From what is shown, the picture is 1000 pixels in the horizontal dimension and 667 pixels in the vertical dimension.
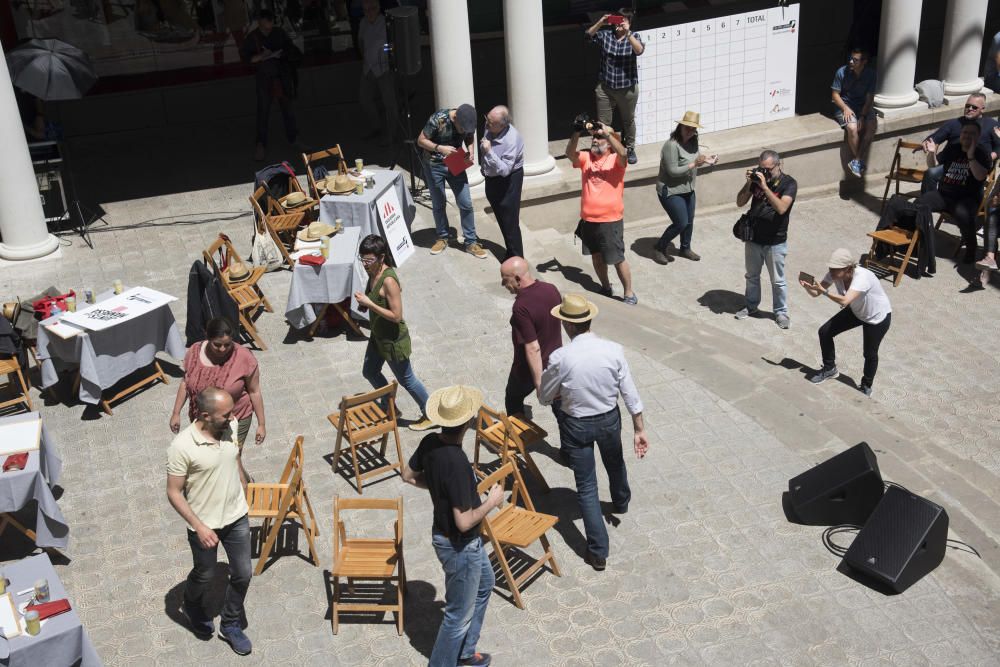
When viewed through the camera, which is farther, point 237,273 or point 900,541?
point 237,273

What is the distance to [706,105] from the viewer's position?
1438 cm

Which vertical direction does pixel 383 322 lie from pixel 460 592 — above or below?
above

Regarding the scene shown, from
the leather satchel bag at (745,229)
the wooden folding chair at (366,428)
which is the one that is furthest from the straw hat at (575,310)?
the leather satchel bag at (745,229)

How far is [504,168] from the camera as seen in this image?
1156cm

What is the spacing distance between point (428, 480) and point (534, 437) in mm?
2196

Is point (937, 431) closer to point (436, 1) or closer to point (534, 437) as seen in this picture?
point (534, 437)

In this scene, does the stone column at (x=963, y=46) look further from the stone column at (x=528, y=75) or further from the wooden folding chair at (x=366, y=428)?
the wooden folding chair at (x=366, y=428)

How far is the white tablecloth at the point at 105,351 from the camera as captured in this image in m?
9.45

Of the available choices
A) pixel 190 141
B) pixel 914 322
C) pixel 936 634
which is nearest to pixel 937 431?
pixel 914 322

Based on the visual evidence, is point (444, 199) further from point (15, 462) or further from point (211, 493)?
point (211, 493)

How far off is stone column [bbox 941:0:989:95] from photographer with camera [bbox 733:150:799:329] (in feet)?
18.0

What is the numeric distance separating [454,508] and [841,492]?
3.06 meters

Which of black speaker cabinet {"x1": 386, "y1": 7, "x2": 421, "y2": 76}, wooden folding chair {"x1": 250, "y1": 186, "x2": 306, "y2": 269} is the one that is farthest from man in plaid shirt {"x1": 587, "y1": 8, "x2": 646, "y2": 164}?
wooden folding chair {"x1": 250, "y1": 186, "x2": 306, "y2": 269}

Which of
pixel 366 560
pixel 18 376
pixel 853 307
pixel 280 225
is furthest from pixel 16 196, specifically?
pixel 853 307
